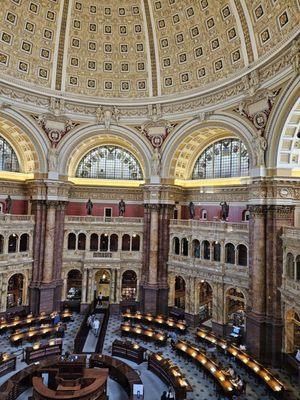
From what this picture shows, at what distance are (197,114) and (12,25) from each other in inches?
726

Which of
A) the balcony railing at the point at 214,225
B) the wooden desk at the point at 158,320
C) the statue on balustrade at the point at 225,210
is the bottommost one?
the wooden desk at the point at 158,320

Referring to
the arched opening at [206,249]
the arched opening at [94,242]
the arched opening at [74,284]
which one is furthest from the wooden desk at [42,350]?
the arched opening at [206,249]

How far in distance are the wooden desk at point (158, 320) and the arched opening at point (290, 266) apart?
1033cm

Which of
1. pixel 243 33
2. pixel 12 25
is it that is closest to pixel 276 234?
pixel 243 33

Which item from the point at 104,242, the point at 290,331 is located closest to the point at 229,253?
the point at 290,331

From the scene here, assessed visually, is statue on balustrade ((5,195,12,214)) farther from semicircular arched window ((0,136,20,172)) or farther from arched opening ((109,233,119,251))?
arched opening ((109,233,119,251))

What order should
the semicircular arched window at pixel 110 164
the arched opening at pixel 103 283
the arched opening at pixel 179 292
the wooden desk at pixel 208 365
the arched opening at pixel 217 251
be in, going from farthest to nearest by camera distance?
1. the semicircular arched window at pixel 110 164
2. the arched opening at pixel 103 283
3. the arched opening at pixel 179 292
4. the arched opening at pixel 217 251
5. the wooden desk at pixel 208 365

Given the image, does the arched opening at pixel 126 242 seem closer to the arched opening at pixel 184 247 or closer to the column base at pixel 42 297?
the arched opening at pixel 184 247

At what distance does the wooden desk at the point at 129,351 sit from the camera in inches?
885

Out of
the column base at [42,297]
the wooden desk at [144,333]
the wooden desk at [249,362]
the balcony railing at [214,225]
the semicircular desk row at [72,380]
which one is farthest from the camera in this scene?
the column base at [42,297]

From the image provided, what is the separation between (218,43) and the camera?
27.4 metres

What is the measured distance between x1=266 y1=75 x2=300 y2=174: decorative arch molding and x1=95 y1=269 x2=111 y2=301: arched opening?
836 inches

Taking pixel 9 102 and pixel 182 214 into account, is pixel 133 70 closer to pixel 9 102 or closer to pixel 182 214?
pixel 9 102

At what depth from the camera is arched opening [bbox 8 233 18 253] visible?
30.0m
